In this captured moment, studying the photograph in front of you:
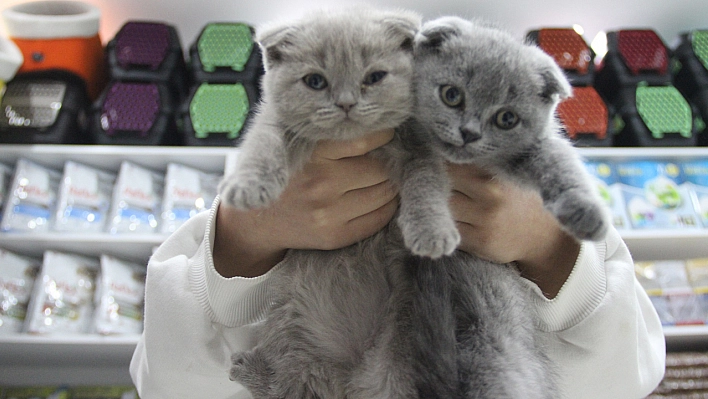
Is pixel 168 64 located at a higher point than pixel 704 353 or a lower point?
higher

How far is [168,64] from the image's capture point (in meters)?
2.51

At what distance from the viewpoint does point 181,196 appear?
90.7 inches

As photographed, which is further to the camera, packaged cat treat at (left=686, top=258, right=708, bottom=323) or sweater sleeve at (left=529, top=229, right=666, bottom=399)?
packaged cat treat at (left=686, top=258, right=708, bottom=323)

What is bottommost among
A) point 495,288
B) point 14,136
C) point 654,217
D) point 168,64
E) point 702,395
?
point 702,395

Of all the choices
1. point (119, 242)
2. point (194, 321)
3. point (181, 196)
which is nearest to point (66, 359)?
point (119, 242)

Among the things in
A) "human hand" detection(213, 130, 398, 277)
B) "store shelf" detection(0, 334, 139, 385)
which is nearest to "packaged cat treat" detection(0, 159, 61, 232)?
"store shelf" detection(0, 334, 139, 385)

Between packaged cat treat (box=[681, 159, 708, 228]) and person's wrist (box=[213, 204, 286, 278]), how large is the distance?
2.26m

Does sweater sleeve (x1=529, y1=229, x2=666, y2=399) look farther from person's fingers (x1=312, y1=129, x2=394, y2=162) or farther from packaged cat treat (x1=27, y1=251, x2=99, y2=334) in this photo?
packaged cat treat (x1=27, y1=251, x2=99, y2=334)

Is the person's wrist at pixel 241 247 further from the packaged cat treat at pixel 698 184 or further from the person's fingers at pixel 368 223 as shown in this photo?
the packaged cat treat at pixel 698 184

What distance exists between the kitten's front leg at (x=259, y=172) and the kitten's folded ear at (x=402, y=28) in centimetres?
31

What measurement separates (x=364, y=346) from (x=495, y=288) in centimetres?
27

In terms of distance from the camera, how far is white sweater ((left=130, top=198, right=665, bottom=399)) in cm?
104

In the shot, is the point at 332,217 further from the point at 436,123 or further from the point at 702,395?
the point at 702,395

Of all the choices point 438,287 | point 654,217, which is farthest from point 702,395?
point 438,287
